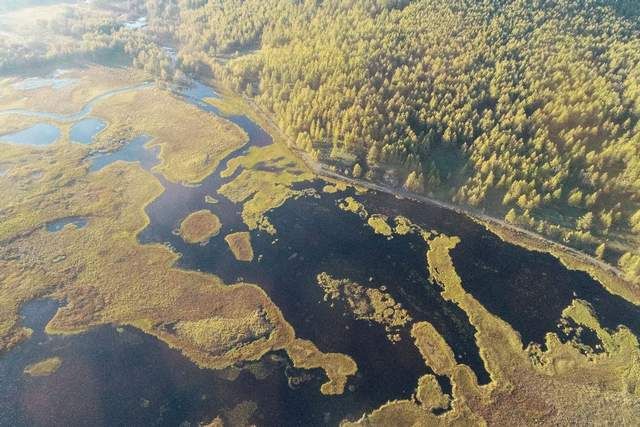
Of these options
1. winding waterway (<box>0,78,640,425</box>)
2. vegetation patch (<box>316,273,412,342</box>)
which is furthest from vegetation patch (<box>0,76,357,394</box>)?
vegetation patch (<box>316,273,412,342</box>)

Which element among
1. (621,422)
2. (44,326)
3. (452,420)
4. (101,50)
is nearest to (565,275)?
(621,422)

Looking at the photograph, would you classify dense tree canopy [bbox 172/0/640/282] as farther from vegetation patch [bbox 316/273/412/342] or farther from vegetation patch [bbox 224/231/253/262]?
vegetation patch [bbox 316/273/412/342]

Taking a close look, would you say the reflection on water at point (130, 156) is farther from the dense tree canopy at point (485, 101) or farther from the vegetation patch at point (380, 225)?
the vegetation patch at point (380, 225)

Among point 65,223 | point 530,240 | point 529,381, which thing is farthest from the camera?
point 65,223

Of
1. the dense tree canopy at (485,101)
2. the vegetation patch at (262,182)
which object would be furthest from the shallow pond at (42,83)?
the vegetation patch at (262,182)

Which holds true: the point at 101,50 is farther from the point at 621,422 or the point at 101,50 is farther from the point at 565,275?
the point at 621,422

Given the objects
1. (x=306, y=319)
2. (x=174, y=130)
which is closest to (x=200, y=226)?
(x=306, y=319)

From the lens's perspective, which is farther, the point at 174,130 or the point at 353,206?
the point at 174,130

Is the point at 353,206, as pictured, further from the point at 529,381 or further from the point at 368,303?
the point at 529,381
